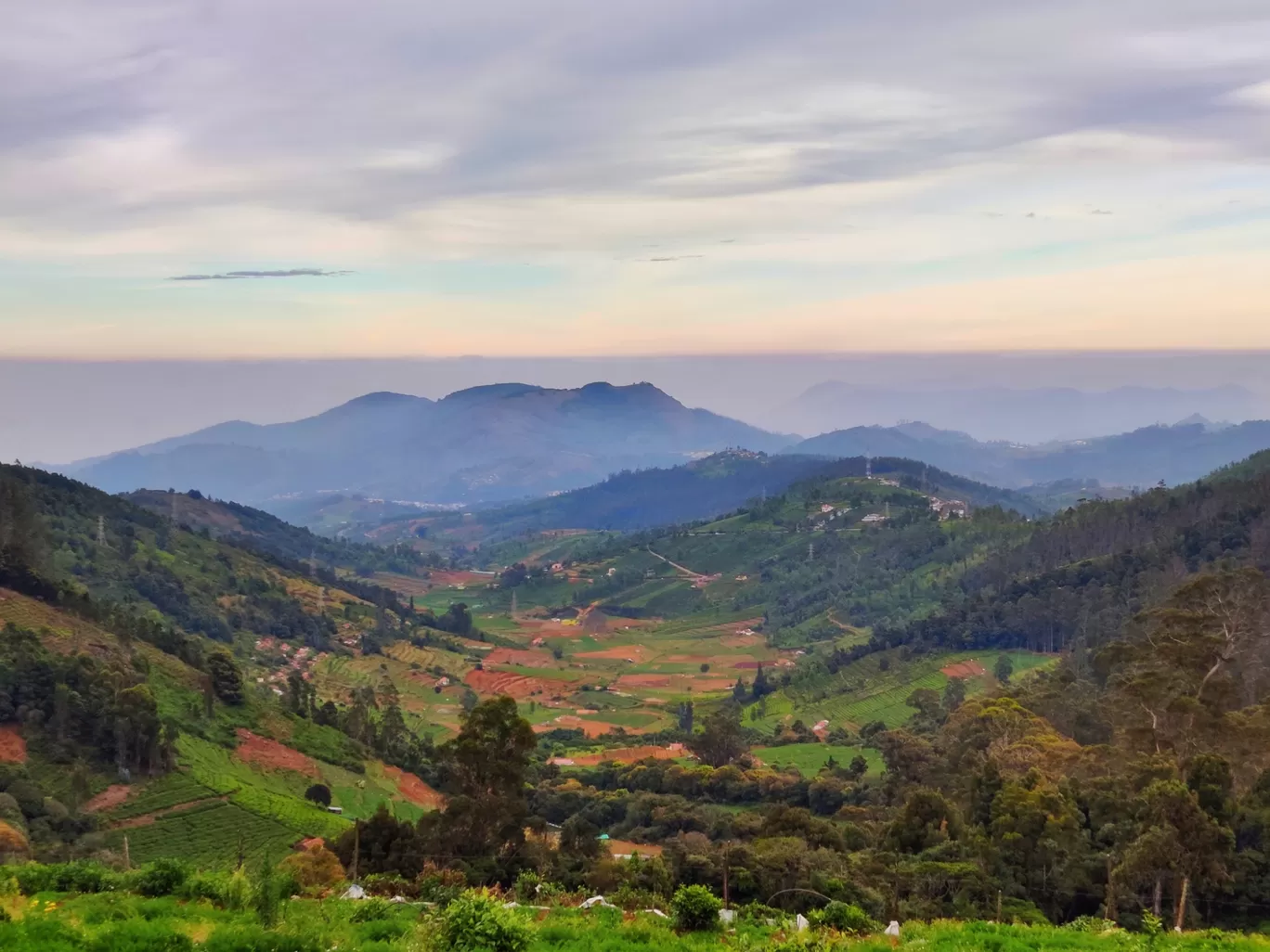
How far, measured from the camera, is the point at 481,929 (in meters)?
11.5

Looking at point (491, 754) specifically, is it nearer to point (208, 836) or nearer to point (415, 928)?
point (415, 928)

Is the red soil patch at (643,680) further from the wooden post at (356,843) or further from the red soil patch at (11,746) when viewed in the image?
the wooden post at (356,843)

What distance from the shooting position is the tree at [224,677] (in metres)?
55.7

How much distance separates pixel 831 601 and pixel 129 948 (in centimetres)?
15031

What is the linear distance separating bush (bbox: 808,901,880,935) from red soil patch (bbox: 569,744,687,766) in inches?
2097

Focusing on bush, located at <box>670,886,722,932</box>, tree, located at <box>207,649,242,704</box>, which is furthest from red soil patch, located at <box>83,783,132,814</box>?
bush, located at <box>670,886,722,932</box>

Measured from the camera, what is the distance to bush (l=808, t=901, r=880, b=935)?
16.3 meters

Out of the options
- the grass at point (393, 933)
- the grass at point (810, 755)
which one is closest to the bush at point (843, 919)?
the grass at point (393, 933)

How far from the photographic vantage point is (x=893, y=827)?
32000 mm

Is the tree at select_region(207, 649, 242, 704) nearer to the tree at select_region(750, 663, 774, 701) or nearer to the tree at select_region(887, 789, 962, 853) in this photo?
Result: the tree at select_region(887, 789, 962, 853)

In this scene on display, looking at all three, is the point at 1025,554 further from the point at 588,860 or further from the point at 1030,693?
the point at 588,860

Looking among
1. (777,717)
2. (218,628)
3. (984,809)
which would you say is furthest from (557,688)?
(984,809)

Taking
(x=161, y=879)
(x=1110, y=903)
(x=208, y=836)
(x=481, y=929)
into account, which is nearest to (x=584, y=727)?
(x=208, y=836)

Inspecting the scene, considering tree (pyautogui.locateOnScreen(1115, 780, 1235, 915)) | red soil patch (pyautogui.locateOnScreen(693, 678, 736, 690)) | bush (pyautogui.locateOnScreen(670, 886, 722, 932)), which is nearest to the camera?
bush (pyautogui.locateOnScreen(670, 886, 722, 932))
